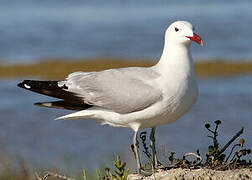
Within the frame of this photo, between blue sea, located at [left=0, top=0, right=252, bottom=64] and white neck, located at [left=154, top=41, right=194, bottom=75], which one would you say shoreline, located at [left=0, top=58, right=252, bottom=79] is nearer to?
blue sea, located at [left=0, top=0, right=252, bottom=64]

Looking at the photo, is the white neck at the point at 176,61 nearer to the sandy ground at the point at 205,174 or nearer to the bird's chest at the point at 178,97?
the bird's chest at the point at 178,97

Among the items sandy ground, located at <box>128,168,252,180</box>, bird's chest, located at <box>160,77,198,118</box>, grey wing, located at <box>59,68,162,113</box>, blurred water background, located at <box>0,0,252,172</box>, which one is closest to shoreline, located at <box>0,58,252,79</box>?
blurred water background, located at <box>0,0,252,172</box>

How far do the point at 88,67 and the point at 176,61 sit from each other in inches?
434

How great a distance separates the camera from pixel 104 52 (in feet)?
59.3

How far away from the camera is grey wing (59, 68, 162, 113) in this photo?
595 cm

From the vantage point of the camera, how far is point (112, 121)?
6086mm

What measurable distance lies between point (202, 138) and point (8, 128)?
133 inches

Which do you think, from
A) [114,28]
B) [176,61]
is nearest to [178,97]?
[176,61]

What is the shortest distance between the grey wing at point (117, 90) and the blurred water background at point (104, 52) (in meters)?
0.66

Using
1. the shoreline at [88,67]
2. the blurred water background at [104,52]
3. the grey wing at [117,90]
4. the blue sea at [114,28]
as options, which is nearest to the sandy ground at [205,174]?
the grey wing at [117,90]

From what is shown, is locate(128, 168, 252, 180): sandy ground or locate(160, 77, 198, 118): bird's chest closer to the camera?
locate(128, 168, 252, 180): sandy ground

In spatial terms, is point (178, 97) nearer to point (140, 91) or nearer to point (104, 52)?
point (140, 91)

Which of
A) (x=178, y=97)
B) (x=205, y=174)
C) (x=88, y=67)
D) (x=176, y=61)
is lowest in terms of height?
(x=88, y=67)

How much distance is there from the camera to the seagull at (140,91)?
579 centimetres
